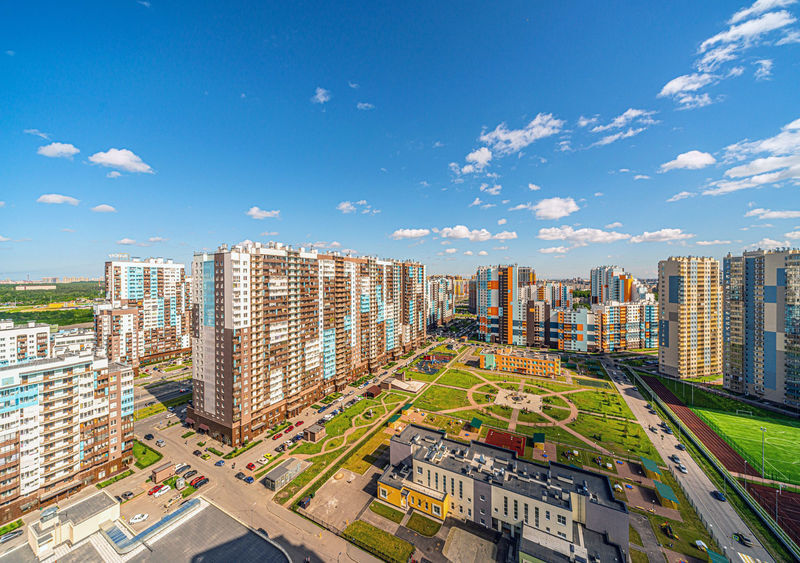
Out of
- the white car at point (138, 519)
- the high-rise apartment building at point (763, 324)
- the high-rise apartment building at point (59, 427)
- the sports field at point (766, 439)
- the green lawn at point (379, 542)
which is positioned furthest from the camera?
the high-rise apartment building at point (763, 324)

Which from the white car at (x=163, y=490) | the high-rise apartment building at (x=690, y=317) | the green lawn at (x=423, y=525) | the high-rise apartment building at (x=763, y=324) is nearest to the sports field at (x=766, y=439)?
the high-rise apartment building at (x=763, y=324)

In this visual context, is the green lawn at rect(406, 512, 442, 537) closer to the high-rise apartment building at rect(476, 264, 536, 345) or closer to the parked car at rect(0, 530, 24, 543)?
the parked car at rect(0, 530, 24, 543)

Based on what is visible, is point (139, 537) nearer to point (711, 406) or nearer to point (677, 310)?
point (711, 406)

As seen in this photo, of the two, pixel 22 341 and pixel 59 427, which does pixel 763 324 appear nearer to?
pixel 59 427

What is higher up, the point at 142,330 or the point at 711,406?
the point at 142,330

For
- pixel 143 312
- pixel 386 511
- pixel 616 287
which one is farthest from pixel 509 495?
pixel 616 287

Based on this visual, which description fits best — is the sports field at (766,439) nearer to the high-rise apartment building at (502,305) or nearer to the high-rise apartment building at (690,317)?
the high-rise apartment building at (690,317)

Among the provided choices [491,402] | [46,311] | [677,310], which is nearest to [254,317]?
[491,402]
